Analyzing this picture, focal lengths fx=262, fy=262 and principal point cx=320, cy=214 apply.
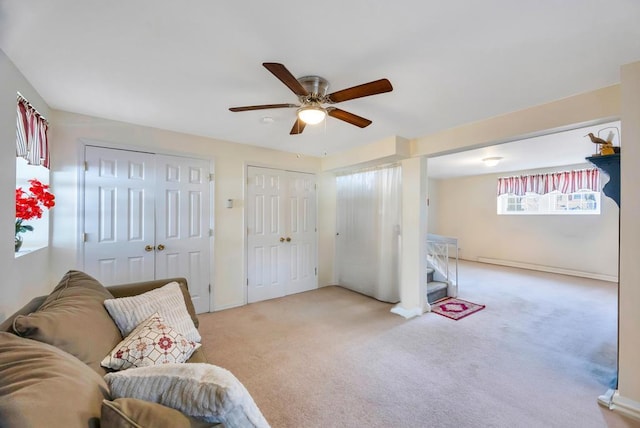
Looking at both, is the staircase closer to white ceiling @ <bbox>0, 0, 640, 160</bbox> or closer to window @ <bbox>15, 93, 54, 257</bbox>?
white ceiling @ <bbox>0, 0, 640, 160</bbox>

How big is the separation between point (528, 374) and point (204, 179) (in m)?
3.83

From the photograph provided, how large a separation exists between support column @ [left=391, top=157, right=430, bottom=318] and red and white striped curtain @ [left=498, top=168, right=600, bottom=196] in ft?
13.6

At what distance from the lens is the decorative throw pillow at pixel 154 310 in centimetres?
145

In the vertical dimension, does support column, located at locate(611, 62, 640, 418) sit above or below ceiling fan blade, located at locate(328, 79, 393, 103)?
below

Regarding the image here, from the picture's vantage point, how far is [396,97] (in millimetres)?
2209

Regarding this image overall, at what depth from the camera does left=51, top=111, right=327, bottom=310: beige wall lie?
2.58 meters

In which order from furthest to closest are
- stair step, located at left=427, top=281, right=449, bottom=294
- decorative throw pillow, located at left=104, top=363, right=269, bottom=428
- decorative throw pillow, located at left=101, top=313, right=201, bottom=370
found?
stair step, located at left=427, top=281, right=449, bottom=294
decorative throw pillow, located at left=101, top=313, right=201, bottom=370
decorative throw pillow, located at left=104, top=363, right=269, bottom=428

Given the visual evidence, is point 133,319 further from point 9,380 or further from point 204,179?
point 204,179

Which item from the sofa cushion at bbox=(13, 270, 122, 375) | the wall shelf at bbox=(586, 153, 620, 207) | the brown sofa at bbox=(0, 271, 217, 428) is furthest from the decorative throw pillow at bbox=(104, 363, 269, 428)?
the wall shelf at bbox=(586, 153, 620, 207)

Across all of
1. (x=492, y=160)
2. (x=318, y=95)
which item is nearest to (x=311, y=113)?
(x=318, y=95)

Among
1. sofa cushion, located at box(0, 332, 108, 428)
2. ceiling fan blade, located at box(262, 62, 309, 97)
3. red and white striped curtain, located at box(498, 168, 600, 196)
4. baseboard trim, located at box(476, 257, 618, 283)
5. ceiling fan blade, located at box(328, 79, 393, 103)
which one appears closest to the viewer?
sofa cushion, located at box(0, 332, 108, 428)

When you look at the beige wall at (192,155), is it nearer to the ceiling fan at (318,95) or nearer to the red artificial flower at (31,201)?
the red artificial flower at (31,201)

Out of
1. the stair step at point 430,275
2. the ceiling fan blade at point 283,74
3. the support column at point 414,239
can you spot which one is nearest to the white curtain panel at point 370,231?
the support column at point 414,239

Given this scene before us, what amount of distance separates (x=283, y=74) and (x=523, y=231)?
267 inches
